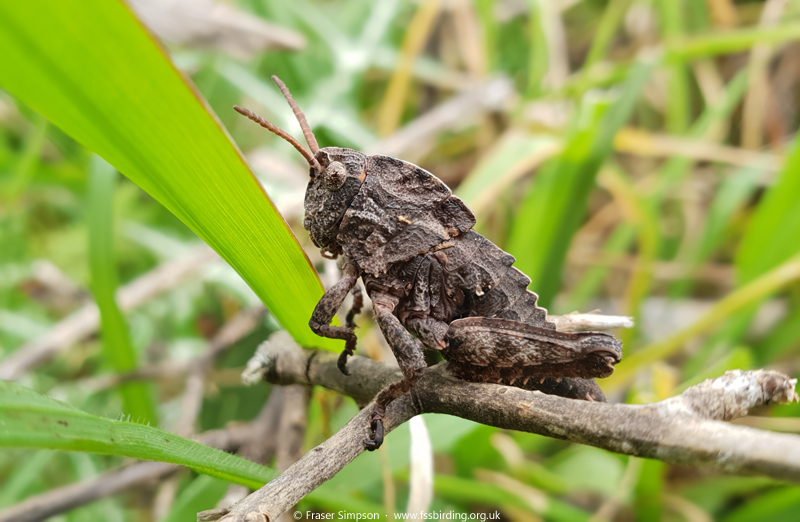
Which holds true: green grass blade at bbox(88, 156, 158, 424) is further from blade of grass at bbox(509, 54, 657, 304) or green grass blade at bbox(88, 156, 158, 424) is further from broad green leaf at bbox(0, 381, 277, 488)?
blade of grass at bbox(509, 54, 657, 304)

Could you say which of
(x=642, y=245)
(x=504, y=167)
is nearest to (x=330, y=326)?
(x=504, y=167)

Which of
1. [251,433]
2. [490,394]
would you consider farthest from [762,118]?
[251,433]

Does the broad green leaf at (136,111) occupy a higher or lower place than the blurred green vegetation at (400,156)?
lower

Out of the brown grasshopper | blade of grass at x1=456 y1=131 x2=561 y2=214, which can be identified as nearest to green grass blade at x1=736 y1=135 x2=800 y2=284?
blade of grass at x1=456 y1=131 x2=561 y2=214

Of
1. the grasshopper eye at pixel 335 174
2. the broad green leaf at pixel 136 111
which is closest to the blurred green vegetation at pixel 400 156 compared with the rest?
the broad green leaf at pixel 136 111

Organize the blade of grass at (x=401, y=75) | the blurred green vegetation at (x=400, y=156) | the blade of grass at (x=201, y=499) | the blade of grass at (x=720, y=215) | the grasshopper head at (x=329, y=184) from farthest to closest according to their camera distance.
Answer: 1. the blade of grass at (x=401, y=75)
2. the blade of grass at (x=720, y=215)
3. the grasshopper head at (x=329, y=184)
4. the blade of grass at (x=201, y=499)
5. the blurred green vegetation at (x=400, y=156)

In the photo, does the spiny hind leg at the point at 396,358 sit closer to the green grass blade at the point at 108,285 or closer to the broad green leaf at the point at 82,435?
the broad green leaf at the point at 82,435

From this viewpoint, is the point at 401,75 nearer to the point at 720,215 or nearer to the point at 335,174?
the point at 720,215
